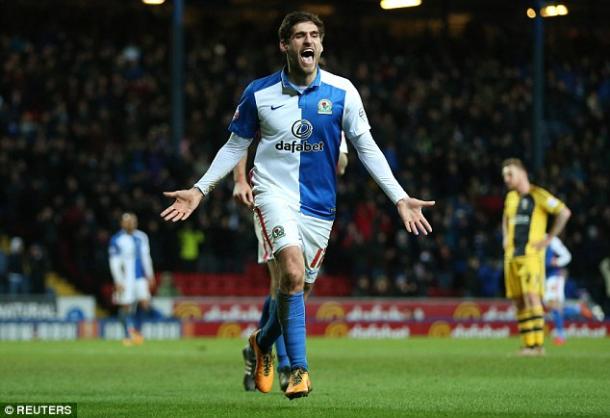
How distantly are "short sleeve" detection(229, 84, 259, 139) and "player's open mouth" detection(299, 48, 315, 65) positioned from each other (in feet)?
1.67

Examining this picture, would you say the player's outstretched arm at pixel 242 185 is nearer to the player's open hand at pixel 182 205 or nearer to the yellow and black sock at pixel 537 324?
the player's open hand at pixel 182 205

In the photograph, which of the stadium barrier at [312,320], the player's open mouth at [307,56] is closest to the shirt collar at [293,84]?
the player's open mouth at [307,56]

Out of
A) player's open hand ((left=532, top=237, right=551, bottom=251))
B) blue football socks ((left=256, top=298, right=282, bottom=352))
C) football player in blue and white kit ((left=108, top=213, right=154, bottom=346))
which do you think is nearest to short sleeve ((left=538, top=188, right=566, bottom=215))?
player's open hand ((left=532, top=237, right=551, bottom=251))

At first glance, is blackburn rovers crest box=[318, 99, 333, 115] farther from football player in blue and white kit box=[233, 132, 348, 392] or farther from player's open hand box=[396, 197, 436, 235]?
player's open hand box=[396, 197, 436, 235]

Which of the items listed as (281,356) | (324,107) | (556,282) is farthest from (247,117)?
(556,282)

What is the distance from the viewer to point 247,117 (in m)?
9.49

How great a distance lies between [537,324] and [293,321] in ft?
28.9

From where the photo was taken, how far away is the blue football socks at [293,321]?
29.5ft

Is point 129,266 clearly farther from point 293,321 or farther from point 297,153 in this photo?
point 293,321

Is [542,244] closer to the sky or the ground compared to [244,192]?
closer to the ground

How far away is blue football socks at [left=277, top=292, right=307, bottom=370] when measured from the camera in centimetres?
900

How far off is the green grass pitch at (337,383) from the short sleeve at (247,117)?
196cm

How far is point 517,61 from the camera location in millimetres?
41281

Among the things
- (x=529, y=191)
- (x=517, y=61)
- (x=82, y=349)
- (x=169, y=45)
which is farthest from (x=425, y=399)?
(x=517, y=61)
